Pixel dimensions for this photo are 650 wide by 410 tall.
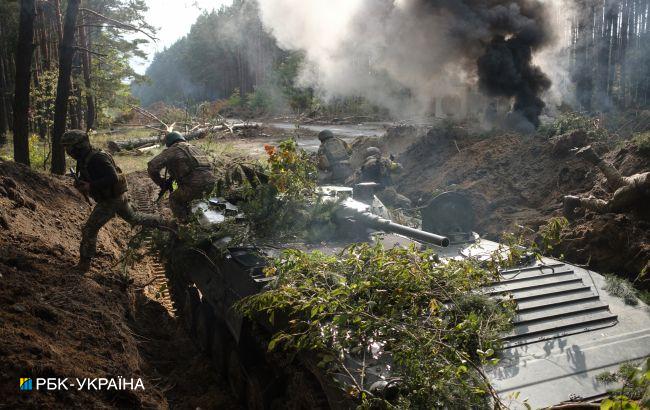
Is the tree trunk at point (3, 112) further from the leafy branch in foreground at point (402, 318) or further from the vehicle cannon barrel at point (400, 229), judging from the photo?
the leafy branch in foreground at point (402, 318)

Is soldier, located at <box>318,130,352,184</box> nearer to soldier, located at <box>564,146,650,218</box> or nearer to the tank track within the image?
the tank track

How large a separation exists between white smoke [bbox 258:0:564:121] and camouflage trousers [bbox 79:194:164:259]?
11100 mm

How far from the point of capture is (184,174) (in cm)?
891

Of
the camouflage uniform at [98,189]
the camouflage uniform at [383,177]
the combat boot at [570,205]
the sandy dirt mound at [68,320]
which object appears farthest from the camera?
the camouflage uniform at [383,177]

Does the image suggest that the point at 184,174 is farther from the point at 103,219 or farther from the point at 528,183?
the point at 528,183

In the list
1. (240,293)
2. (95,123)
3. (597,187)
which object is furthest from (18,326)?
(95,123)

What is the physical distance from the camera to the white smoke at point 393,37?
55.8ft

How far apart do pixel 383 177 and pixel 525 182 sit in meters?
3.28

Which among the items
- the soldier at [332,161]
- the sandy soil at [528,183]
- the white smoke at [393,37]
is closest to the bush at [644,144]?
the sandy soil at [528,183]

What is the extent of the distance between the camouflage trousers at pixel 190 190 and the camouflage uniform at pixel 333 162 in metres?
4.08

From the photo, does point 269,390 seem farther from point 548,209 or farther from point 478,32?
point 478,32

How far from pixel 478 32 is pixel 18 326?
1517cm

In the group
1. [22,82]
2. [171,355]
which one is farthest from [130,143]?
[171,355]

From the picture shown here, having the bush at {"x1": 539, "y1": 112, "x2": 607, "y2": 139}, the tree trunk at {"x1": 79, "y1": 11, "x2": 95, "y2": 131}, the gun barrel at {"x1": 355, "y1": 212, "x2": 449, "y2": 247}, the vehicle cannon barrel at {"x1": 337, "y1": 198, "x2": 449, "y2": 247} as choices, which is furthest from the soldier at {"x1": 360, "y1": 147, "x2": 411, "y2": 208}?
the tree trunk at {"x1": 79, "y1": 11, "x2": 95, "y2": 131}
